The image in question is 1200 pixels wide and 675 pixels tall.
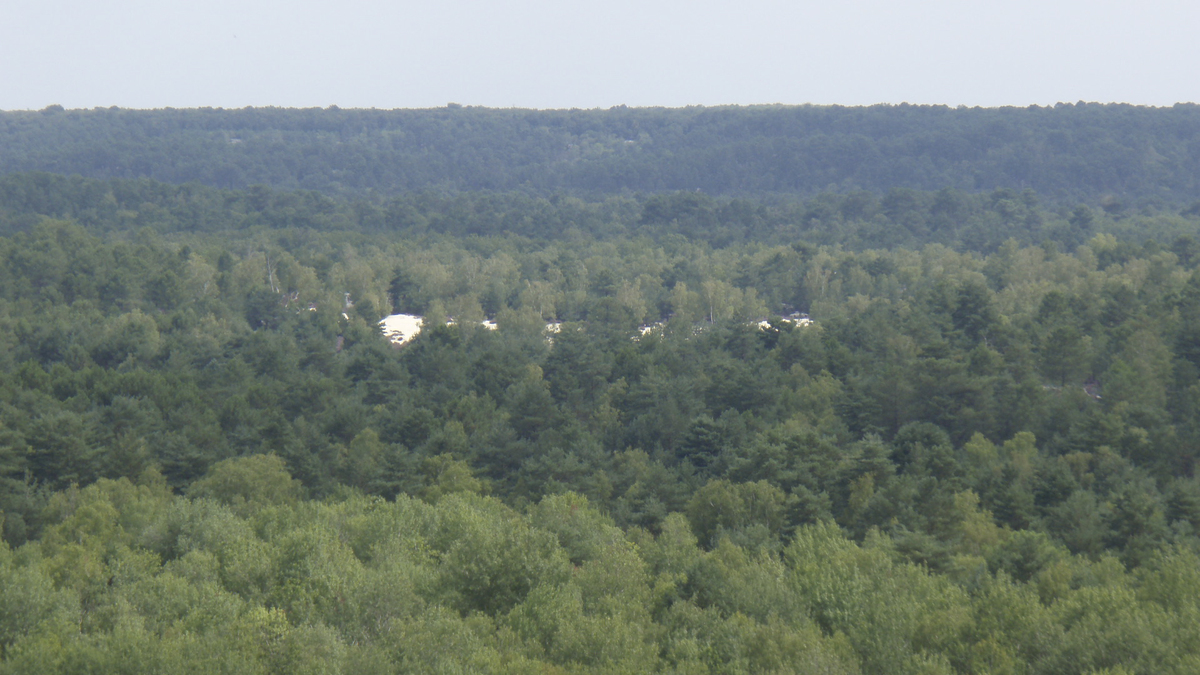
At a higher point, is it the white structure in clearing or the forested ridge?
the forested ridge

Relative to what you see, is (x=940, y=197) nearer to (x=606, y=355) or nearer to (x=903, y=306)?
(x=903, y=306)

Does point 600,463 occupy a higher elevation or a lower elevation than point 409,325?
higher

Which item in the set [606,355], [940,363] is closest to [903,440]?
[940,363]

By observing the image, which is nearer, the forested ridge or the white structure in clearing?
the forested ridge

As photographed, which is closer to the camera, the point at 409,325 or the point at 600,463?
the point at 600,463

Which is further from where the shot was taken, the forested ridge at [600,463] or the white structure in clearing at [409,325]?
the white structure in clearing at [409,325]

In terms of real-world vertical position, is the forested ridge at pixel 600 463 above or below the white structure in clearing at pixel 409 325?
above

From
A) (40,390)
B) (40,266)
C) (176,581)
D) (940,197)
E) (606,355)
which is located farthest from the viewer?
(940,197)

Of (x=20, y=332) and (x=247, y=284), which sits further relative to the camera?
(x=247, y=284)
